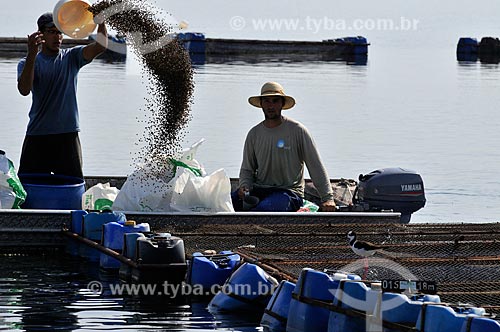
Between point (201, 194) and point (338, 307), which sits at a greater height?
point (201, 194)

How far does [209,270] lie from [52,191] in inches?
95.8

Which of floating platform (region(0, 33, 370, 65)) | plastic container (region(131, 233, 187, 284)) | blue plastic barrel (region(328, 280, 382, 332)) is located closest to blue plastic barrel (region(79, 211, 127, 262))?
plastic container (region(131, 233, 187, 284))

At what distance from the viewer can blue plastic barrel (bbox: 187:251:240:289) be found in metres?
10.8

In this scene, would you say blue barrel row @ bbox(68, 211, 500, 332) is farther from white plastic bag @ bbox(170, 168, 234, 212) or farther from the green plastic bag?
white plastic bag @ bbox(170, 168, 234, 212)

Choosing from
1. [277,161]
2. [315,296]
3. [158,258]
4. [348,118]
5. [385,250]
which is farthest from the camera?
[348,118]

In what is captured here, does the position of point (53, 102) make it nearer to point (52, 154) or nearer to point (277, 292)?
point (52, 154)

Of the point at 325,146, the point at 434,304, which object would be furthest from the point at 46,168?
the point at 325,146

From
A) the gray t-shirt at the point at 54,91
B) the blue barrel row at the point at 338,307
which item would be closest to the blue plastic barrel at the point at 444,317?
the blue barrel row at the point at 338,307

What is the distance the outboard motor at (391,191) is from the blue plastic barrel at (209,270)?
3551 mm

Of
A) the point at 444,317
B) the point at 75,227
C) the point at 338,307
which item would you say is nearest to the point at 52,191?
the point at 75,227

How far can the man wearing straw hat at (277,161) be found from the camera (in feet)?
42.3

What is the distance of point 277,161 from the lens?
12.9 metres

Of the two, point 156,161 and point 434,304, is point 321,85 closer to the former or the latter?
point 156,161

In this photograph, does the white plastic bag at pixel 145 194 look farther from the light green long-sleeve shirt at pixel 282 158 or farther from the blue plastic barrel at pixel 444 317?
the blue plastic barrel at pixel 444 317
